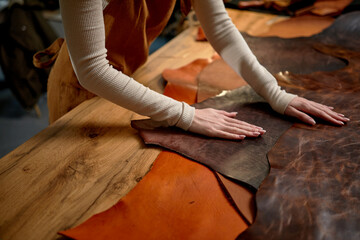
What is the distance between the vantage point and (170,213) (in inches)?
26.3

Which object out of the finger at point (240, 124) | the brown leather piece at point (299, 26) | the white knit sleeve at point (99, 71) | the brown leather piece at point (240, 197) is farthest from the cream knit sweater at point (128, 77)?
the brown leather piece at point (299, 26)

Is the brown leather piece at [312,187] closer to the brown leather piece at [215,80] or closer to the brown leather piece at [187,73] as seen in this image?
the brown leather piece at [215,80]

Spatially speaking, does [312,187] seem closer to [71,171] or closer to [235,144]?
[235,144]

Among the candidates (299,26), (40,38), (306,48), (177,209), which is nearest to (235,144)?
(177,209)

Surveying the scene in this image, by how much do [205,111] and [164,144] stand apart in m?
0.17

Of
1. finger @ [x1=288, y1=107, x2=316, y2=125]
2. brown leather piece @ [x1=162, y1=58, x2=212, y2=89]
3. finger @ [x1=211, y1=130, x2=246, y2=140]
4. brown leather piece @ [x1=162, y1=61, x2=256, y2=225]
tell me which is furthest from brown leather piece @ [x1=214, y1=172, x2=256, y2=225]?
brown leather piece @ [x1=162, y1=58, x2=212, y2=89]

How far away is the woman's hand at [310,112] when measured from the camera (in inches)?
35.5

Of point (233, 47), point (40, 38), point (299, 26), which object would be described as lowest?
point (40, 38)

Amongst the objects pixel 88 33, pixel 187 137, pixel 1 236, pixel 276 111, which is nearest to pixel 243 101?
pixel 276 111

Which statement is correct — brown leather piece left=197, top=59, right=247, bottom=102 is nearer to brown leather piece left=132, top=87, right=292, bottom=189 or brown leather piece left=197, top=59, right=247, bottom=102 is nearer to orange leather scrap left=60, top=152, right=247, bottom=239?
brown leather piece left=132, top=87, right=292, bottom=189

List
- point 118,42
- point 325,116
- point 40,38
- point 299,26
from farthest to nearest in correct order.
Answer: point 40,38 < point 299,26 < point 118,42 < point 325,116

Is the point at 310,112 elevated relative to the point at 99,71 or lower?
lower

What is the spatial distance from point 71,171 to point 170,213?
307 mm

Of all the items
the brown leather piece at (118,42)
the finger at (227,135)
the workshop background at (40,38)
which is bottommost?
the workshop background at (40,38)
